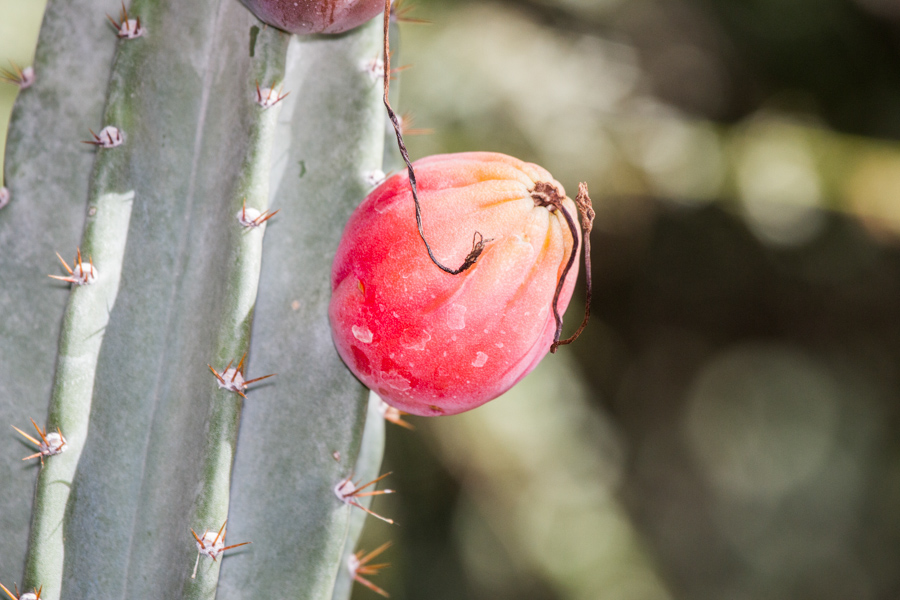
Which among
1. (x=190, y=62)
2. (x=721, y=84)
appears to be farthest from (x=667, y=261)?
(x=190, y=62)

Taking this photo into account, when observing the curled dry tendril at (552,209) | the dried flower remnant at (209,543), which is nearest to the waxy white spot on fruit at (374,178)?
the curled dry tendril at (552,209)

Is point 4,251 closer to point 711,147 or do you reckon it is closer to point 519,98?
point 519,98

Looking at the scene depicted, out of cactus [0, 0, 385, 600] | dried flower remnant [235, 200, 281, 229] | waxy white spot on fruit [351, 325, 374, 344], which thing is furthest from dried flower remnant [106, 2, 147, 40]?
waxy white spot on fruit [351, 325, 374, 344]

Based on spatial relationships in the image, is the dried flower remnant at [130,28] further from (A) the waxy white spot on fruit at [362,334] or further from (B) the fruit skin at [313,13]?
(A) the waxy white spot on fruit at [362,334]

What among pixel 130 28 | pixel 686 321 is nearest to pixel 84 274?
pixel 130 28

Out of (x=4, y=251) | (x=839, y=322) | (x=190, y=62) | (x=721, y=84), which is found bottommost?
(x=839, y=322)

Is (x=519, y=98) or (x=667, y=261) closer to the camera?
(x=519, y=98)
